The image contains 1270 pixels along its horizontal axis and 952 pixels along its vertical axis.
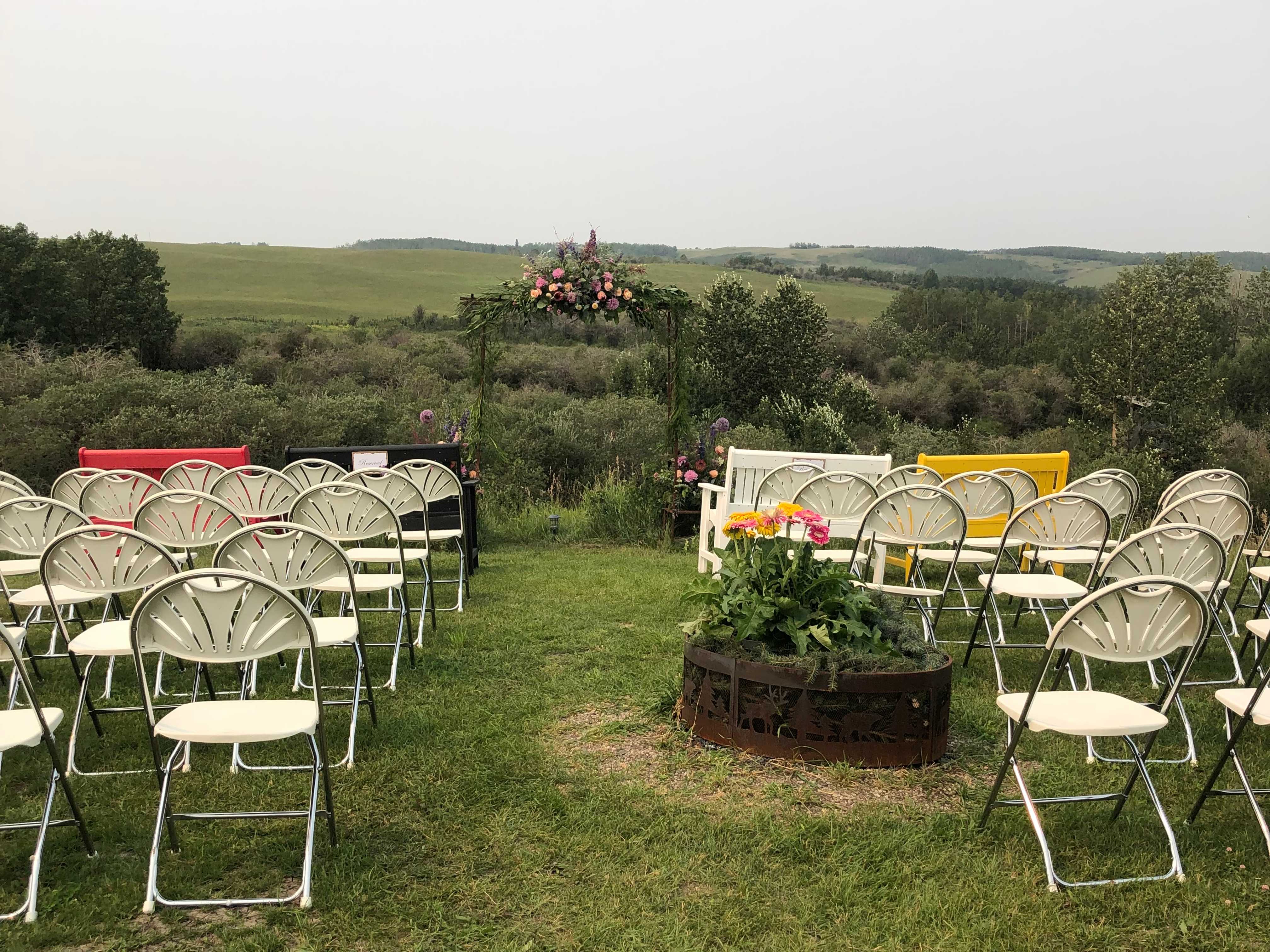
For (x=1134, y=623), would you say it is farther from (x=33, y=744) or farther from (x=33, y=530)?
(x=33, y=530)

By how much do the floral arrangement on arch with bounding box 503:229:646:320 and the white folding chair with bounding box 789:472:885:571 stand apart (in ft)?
12.4

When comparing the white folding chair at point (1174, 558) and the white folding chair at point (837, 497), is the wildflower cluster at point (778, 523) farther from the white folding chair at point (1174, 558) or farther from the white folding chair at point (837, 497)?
the white folding chair at point (837, 497)

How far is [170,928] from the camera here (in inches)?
103

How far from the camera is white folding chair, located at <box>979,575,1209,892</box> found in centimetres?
282

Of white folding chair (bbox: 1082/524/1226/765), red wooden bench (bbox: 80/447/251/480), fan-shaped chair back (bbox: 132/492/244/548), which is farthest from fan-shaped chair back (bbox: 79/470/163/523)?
white folding chair (bbox: 1082/524/1226/765)

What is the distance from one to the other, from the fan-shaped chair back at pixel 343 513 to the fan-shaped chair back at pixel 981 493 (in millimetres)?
2983

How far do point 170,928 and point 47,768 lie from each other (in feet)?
4.74

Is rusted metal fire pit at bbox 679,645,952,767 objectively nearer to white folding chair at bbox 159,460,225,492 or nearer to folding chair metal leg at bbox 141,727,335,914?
folding chair metal leg at bbox 141,727,335,914

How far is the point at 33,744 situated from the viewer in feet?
8.71

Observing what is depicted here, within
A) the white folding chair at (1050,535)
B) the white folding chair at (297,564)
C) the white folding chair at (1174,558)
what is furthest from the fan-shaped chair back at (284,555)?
the white folding chair at (1050,535)

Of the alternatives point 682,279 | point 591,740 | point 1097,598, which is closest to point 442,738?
point 591,740

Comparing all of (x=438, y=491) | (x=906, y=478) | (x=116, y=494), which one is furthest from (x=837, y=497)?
(x=116, y=494)

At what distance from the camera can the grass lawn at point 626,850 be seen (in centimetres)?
261

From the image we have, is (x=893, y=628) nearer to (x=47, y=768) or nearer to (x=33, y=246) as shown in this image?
(x=47, y=768)
